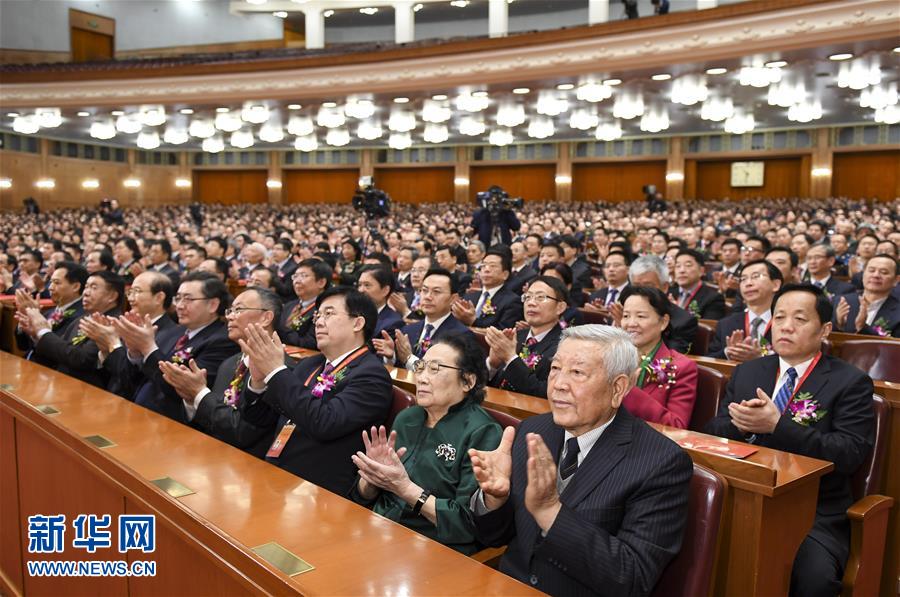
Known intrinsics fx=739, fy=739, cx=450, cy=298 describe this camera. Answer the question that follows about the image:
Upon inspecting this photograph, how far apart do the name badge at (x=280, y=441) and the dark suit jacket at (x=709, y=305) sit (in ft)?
10.0

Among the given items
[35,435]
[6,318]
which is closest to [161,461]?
[35,435]

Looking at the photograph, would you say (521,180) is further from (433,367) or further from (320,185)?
(433,367)

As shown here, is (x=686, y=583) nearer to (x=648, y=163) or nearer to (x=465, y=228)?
(x=465, y=228)

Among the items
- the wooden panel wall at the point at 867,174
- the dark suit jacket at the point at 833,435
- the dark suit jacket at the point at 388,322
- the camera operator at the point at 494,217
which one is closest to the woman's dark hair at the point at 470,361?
the dark suit jacket at the point at 833,435

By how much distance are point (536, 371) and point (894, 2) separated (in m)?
7.13

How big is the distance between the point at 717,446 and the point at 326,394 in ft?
4.20

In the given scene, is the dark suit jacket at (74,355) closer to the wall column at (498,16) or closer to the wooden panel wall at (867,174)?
the wall column at (498,16)

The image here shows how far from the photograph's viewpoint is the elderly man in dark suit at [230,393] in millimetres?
2729

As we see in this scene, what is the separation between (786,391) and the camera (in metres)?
2.51

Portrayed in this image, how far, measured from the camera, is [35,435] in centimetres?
249

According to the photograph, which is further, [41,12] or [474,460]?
[41,12]

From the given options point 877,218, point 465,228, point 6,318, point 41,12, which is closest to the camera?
point 6,318

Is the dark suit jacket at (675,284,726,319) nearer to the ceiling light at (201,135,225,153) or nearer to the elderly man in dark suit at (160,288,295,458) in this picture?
the elderly man in dark suit at (160,288,295,458)

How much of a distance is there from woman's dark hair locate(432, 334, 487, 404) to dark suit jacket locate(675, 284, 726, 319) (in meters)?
2.79
